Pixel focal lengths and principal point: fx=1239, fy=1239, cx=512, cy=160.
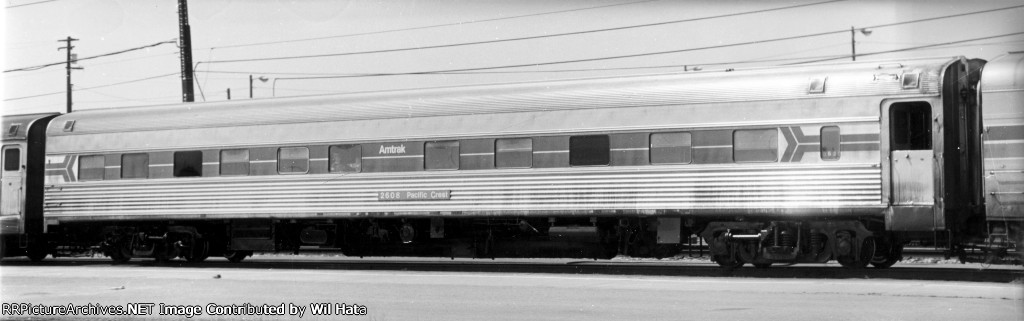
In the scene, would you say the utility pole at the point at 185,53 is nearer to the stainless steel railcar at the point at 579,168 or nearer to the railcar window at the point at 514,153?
the stainless steel railcar at the point at 579,168

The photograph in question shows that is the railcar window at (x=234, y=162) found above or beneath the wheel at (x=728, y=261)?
above

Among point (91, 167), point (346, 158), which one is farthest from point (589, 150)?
point (91, 167)

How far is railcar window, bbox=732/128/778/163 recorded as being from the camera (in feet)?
59.8

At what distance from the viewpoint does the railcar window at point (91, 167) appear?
2414 centimetres

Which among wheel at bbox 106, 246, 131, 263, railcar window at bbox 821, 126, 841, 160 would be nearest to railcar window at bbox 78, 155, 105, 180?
wheel at bbox 106, 246, 131, 263

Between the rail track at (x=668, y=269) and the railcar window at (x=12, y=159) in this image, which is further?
the railcar window at (x=12, y=159)

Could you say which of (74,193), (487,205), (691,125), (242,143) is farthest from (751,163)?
(74,193)

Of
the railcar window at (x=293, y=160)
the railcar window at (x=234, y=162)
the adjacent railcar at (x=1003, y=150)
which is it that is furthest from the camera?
the railcar window at (x=234, y=162)

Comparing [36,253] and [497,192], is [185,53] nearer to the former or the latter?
[36,253]

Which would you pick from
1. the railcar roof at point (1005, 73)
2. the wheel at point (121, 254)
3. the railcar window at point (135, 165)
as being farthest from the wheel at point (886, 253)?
the wheel at point (121, 254)

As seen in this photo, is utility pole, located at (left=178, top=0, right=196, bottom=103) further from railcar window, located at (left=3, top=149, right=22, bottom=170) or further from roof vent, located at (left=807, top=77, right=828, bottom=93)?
roof vent, located at (left=807, top=77, right=828, bottom=93)

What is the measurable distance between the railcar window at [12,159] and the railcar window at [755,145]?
14.9m

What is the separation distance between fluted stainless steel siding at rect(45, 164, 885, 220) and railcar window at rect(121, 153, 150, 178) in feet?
0.59

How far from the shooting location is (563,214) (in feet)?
64.8
